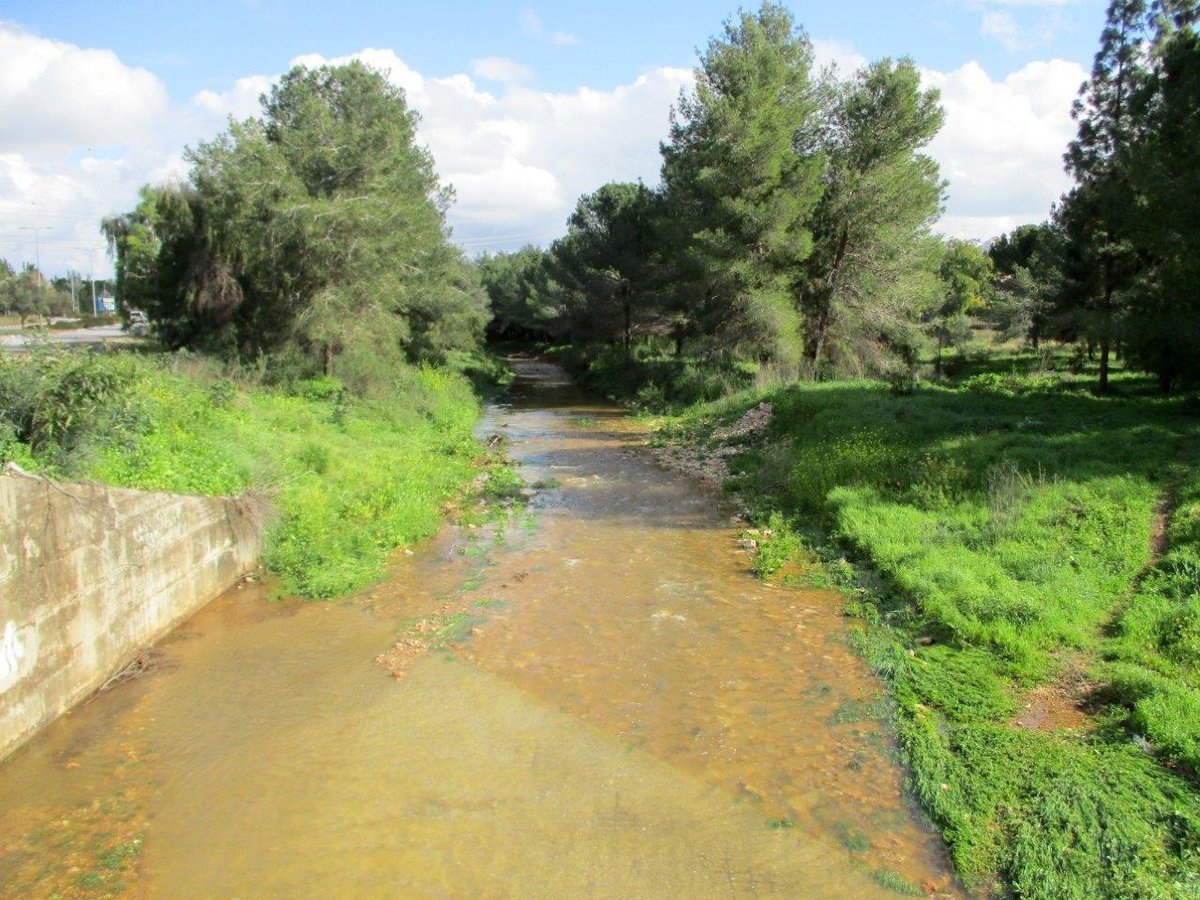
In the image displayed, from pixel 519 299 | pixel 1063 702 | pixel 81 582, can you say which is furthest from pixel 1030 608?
pixel 519 299

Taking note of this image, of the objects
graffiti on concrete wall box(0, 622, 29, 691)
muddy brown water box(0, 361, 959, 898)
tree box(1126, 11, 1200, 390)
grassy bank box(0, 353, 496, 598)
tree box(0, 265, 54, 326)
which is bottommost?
muddy brown water box(0, 361, 959, 898)

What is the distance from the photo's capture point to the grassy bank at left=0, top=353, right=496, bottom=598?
991 centimetres

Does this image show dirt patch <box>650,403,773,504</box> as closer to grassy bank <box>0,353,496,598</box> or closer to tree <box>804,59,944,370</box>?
grassy bank <box>0,353,496,598</box>

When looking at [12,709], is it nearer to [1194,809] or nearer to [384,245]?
[1194,809]

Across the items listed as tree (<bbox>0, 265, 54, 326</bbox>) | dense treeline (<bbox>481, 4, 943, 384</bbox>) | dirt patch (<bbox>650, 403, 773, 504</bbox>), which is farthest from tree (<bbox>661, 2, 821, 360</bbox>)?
tree (<bbox>0, 265, 54, 326</bbox>)

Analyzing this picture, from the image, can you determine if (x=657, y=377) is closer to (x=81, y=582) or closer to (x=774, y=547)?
(x=774, y=547)

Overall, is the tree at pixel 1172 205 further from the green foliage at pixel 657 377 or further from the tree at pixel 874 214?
the green foliage at pixel 657 377

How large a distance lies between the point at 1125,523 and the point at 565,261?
40.6 metres

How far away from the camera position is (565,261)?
4866 cm

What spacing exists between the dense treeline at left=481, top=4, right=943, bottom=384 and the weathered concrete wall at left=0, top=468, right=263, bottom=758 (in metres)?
22.4

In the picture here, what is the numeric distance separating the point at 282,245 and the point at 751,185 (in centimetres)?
1691

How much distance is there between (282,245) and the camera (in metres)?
21.1

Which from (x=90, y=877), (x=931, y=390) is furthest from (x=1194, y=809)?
(x=931, y=390)

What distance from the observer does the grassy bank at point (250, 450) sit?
991cm
